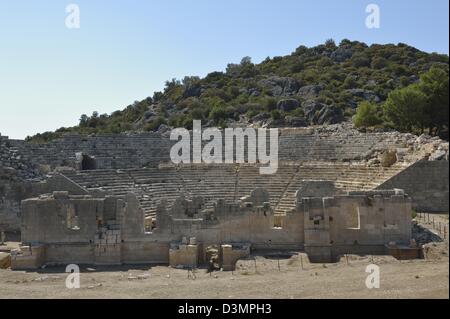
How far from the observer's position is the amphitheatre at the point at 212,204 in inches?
Result: 587

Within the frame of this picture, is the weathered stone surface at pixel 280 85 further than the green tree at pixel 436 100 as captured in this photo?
Yes

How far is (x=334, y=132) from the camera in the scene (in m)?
31.8

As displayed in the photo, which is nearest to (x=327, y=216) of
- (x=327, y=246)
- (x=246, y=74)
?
(x=327, y=246)

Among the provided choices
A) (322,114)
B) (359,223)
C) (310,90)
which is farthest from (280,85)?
(359,223)

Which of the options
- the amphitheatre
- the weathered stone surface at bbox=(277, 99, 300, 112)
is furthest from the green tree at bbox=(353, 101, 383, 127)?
the weathered stone surface at bbox=(277, 99, 300, 112)

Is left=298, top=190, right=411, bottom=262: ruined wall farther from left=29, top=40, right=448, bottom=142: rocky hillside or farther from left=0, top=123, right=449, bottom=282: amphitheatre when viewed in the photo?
left=29, top=40, right=448, bottom=142: rocky hillside

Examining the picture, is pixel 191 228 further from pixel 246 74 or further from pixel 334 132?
pixel 246 74

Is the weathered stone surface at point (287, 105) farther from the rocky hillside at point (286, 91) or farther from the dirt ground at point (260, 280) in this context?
the dirt ground at point (260, 280)

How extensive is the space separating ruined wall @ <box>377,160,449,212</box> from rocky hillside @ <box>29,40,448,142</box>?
73.0ft

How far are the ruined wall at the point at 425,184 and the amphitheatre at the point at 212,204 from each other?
0.14 feet

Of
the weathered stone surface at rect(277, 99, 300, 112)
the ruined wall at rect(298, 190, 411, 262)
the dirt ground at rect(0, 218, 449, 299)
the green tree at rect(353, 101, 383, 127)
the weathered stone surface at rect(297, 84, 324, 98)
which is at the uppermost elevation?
the weathered stone surface at rect(297, 84, 324, 98)

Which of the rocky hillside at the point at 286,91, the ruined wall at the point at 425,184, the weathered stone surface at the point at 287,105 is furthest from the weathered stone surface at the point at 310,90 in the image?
the ruined wall at the point at 425,184

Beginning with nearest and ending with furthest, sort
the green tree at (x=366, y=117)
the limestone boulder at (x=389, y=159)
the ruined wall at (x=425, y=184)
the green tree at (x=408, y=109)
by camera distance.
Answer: the ruined wall at (x=425, y=184) → the limestone boulder at (x=389, y=159) → the green tree at (x=408, y=109) → the green tree at (x=366, y=117)

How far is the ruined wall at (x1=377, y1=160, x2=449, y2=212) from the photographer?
70.8 ft
